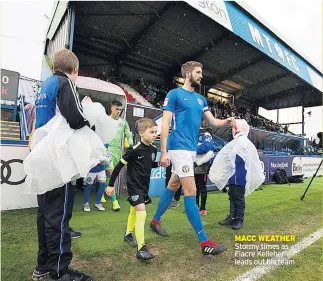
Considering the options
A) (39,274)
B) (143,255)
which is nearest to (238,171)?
(143,255)

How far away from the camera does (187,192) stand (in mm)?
2746

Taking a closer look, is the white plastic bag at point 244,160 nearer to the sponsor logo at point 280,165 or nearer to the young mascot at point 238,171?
the young mascot at point 238,171

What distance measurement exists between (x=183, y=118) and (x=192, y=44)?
1345 cm

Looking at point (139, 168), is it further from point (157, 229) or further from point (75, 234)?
point (75, 234)

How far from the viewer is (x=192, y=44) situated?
15.0 meters

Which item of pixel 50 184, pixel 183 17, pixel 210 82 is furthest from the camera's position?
pixel 210 82

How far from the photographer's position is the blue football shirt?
2.81 metres

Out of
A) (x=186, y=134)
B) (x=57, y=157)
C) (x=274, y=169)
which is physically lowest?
(x=274, y=169)

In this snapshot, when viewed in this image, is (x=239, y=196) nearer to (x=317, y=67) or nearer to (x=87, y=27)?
(x=87, y=27)

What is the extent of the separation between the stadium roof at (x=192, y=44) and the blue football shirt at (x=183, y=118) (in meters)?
8.62

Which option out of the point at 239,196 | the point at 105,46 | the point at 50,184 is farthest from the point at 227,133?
the point at 105,46

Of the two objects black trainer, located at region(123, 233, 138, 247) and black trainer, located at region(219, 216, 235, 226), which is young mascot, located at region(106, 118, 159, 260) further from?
black trainer, located at region(219, 216, 235, 226)

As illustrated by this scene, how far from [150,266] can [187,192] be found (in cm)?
82

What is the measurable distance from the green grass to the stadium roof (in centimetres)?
868
